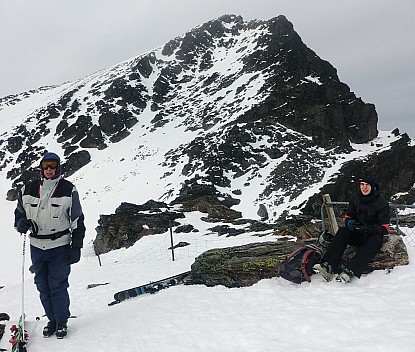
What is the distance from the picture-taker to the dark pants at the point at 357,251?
18.9 feet

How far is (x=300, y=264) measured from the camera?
20.1 ft

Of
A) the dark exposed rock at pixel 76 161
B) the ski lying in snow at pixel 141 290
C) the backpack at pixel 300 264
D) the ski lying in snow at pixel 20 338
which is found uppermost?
the dark exposed rock at pixel 76 161

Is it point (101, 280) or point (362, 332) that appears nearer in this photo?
point (362, 332)

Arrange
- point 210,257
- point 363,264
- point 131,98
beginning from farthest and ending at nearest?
point 131,98, point 210,257, point 363,264

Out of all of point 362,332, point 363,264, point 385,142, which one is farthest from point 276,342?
point 385,142

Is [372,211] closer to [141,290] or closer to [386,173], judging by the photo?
[141,290]

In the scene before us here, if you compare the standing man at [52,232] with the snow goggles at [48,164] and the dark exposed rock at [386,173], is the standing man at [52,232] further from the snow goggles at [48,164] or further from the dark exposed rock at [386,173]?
the dark exposed rock at [386,173]

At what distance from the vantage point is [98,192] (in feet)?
166

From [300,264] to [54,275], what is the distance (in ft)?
12.8

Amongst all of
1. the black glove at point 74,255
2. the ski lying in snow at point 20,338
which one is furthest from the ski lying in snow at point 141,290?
the black glove at point 74,255

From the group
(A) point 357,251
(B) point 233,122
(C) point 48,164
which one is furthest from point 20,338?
(B) point 233,122

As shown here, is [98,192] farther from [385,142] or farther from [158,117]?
[385,142]

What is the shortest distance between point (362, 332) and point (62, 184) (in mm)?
4431

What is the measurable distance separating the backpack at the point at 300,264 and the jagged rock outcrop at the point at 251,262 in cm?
41
